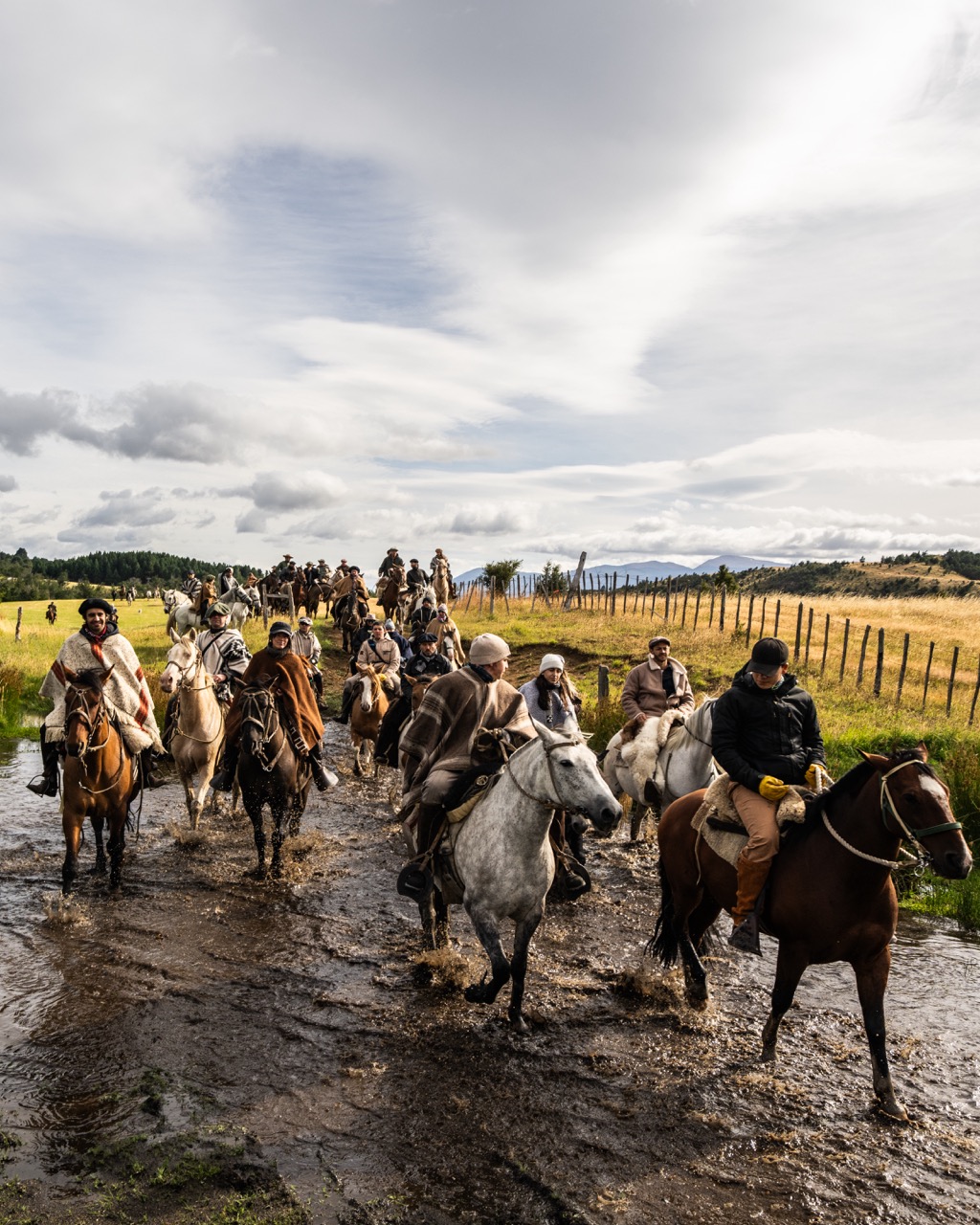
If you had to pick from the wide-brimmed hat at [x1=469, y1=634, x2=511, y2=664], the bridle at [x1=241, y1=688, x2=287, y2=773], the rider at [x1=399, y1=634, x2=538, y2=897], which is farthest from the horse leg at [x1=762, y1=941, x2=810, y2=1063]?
the bridle at [x1=241, y1=688, x2=287, y2=773]

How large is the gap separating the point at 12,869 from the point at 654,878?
7.28 meters

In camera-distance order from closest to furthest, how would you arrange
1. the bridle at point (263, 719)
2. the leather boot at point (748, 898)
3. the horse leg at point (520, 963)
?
the leather boot at point (748, 898) < the horse leg at point (520, 963) < the bridle at point (263, 719)

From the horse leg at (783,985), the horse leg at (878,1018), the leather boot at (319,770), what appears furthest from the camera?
the leather boot at (319,770)

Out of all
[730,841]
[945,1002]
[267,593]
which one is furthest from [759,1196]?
[267,593]

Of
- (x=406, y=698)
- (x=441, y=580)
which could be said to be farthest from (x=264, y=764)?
(x=441, y=580)

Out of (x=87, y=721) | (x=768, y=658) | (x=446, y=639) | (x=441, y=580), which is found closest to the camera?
(x=768, y=658)

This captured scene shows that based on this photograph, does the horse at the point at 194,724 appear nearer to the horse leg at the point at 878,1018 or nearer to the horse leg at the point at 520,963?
the horse leg at the point at 520,963

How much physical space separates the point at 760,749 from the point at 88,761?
6.13 metres

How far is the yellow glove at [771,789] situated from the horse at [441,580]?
26828 millimetres

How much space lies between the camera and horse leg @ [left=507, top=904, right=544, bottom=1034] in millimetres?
5742

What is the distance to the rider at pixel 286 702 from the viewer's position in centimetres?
924

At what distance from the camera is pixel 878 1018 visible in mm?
4957

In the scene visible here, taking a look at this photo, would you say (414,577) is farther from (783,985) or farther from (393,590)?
(783,985)

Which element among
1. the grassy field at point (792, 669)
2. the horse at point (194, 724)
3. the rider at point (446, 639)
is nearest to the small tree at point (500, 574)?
the grassy field at point (792, 669)
